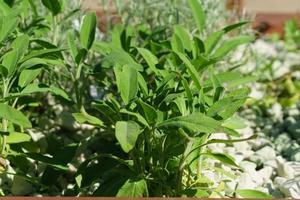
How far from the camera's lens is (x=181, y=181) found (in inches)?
70.4

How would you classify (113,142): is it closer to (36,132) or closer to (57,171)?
(57,171)

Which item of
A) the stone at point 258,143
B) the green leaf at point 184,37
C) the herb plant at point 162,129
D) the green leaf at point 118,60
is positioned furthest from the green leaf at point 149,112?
the stone at point 258,143

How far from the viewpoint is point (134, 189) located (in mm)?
1697

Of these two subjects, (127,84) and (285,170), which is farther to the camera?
(285,170)

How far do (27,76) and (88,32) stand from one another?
269 millimetres

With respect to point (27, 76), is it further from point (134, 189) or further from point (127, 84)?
point (134, 189)

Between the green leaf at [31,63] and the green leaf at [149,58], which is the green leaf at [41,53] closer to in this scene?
the green leaf at [31,63]

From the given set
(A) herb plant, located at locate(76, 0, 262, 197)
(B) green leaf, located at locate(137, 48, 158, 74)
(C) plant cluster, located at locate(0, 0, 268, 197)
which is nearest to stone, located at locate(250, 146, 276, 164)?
(C) plant cluster, located at locate(0, 0, 268, 197)

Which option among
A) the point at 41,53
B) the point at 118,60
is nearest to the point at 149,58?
the point at 118,60

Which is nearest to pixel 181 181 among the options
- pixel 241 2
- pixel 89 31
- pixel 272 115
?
pixel 89 31

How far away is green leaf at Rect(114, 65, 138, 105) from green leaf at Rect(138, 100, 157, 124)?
77 millimetres

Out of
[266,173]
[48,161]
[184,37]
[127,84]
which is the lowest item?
[266,173]

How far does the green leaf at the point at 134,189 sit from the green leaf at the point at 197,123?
6.8 inches

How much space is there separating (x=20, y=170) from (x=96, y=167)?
1.10 feet
